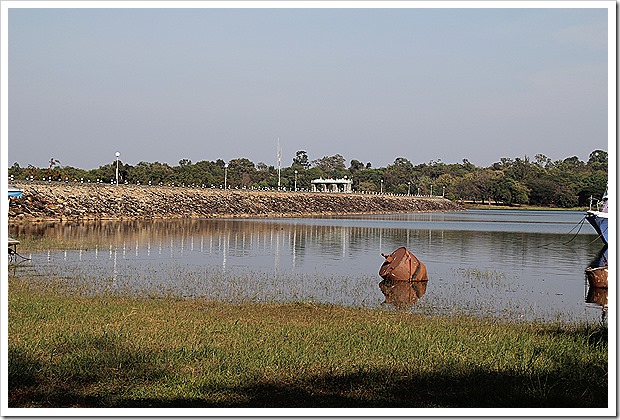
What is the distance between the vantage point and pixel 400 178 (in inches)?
7480

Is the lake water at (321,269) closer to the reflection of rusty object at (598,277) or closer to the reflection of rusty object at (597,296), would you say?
the reflection of rusty object at (597,296)

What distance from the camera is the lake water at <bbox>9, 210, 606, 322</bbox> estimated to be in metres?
21.5

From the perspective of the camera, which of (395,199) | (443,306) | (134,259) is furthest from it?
(395,199)

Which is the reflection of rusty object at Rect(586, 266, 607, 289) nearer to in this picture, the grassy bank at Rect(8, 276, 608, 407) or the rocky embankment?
the grassy bank at Rect(8, 276, 608, 407)

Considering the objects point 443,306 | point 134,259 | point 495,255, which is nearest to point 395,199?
point 495,255

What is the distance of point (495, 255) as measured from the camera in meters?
38.8

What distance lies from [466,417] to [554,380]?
9.94 ft

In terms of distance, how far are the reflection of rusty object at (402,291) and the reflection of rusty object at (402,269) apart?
0.58 feet

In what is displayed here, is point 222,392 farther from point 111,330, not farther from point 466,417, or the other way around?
point 111,330

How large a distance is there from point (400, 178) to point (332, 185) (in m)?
43.9

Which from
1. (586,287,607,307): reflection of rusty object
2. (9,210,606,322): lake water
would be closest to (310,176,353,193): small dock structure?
(9,210,606,322): lake water

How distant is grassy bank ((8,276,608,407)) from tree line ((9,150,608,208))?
63.8 metres

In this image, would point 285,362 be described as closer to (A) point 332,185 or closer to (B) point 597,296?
(B) point 597,296

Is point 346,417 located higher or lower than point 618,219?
lower
